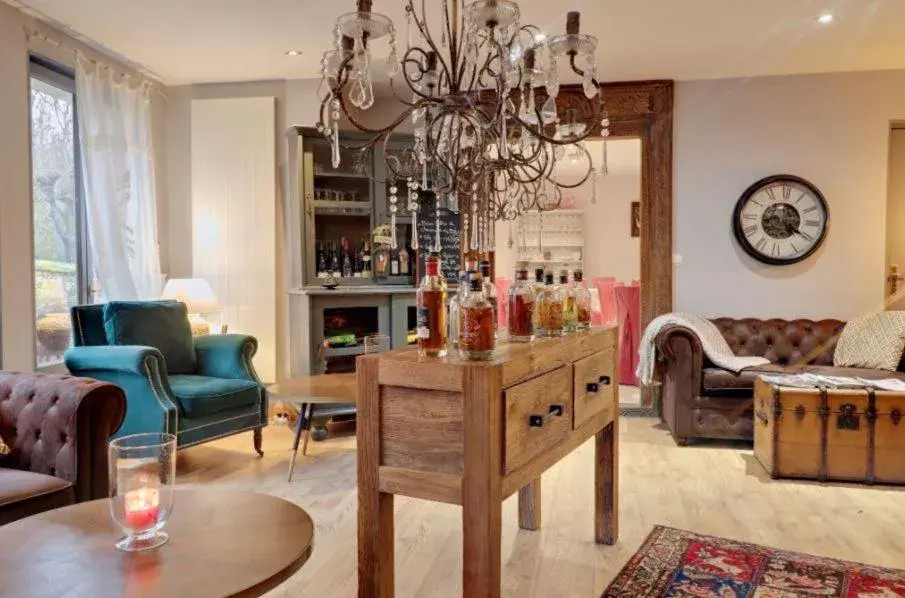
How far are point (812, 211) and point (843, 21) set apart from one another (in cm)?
149

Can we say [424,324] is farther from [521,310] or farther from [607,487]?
[607,487]

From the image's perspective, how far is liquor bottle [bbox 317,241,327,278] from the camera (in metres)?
5.00

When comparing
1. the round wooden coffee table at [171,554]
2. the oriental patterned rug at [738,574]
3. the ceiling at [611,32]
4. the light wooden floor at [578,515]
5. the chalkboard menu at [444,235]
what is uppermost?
the ceiling at [611,32]

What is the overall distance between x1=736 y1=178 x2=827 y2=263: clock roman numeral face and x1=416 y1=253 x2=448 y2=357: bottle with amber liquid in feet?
13.2

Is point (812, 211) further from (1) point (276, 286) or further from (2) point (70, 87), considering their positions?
(2) point (70, 87)

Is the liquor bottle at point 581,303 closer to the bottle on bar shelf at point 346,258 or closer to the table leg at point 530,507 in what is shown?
the table leg at point 530,507

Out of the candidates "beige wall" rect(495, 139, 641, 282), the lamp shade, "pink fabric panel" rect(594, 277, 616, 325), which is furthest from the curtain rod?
"beige wall" rect(495, 139, 641, 282)

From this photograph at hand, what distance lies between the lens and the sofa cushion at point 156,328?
12.3ft

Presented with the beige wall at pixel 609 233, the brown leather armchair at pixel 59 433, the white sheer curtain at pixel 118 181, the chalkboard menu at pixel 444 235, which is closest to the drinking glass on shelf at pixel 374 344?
the chalkboard menu at pixel 444 235

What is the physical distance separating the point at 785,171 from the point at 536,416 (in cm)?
421

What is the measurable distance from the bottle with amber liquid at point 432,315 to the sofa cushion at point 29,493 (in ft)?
4.37

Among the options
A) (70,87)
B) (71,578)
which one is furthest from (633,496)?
(70,87)

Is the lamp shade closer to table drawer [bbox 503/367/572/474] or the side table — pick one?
the side table

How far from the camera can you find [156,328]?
3926 mm
